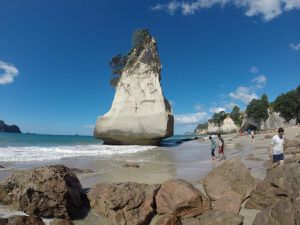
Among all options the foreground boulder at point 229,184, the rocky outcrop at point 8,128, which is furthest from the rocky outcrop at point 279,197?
the rocky outcrop at point 8,128

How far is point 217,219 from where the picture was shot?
543cm

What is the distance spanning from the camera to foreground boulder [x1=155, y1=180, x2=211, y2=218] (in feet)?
20.0

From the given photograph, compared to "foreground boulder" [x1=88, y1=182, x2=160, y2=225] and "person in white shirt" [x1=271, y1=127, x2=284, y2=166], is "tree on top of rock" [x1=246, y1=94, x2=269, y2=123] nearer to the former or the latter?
"person in white shirt" [x1=271, y1=127, x2=284, y2=166]

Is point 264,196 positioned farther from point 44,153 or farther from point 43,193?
point 44,153

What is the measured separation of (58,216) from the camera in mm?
5781

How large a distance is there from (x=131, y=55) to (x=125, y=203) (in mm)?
33997

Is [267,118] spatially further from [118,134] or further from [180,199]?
[180,199]

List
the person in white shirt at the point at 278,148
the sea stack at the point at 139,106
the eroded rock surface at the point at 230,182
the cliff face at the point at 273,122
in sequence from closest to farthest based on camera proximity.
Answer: the eroded rock surface at the point at 230,182 → the person in white shirt at the point at 278,148 → the sea stack at the point at 139,106 → the cliff face at the point at 273,122

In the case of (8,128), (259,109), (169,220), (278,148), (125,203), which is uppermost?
(259,109)

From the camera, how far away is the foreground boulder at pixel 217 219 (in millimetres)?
5398

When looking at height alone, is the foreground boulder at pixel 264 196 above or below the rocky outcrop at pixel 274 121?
below

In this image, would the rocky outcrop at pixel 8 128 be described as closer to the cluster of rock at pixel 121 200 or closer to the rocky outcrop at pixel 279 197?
the cluster of rock at pixel 121 200

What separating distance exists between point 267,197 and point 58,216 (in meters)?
4.24

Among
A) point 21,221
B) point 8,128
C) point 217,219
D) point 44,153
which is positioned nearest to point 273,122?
point 44,153
